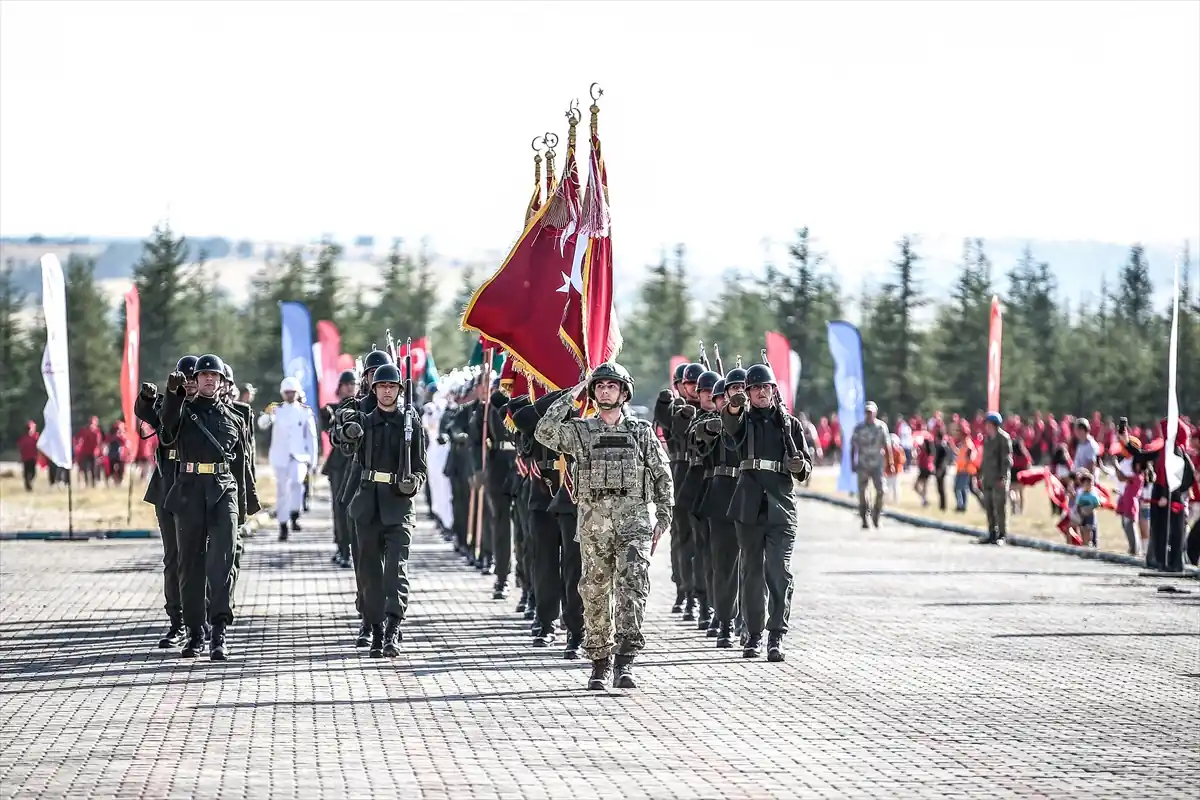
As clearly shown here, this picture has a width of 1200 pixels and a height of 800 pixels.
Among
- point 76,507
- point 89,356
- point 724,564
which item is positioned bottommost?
point 76,507

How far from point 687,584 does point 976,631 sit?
8.47 ft

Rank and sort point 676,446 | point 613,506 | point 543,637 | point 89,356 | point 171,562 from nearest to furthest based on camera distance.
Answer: point 613,506
point 171,562
point 543,637
point 676,446
point 89,356

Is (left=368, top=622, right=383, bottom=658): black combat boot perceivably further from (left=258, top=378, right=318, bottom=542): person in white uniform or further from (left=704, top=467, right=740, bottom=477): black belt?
(left=258, top=378, right=318, bottom=542): person in white uniform

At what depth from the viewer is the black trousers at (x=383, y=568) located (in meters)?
14.7

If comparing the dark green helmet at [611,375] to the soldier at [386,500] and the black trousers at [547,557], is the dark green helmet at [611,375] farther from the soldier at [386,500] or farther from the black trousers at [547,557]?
the black trousers at [547,557]

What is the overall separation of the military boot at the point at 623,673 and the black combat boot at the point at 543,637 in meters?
2.56

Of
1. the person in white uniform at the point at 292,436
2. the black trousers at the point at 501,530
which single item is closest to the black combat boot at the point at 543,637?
the black trousers at the point at 501,530

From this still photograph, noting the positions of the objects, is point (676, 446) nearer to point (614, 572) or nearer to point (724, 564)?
point (724, 564)

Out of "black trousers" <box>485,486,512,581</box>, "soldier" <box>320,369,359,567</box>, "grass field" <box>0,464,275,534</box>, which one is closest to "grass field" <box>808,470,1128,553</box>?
"soldier" <box>320,369,359,567</box>

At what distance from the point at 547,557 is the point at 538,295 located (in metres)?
2.63

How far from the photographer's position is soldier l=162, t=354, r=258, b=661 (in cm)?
1454

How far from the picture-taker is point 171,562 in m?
15.1

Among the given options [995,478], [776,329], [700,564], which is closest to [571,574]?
[700,564]

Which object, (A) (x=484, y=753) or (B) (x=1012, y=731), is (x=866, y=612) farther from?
(A) (x=484, y=753)
